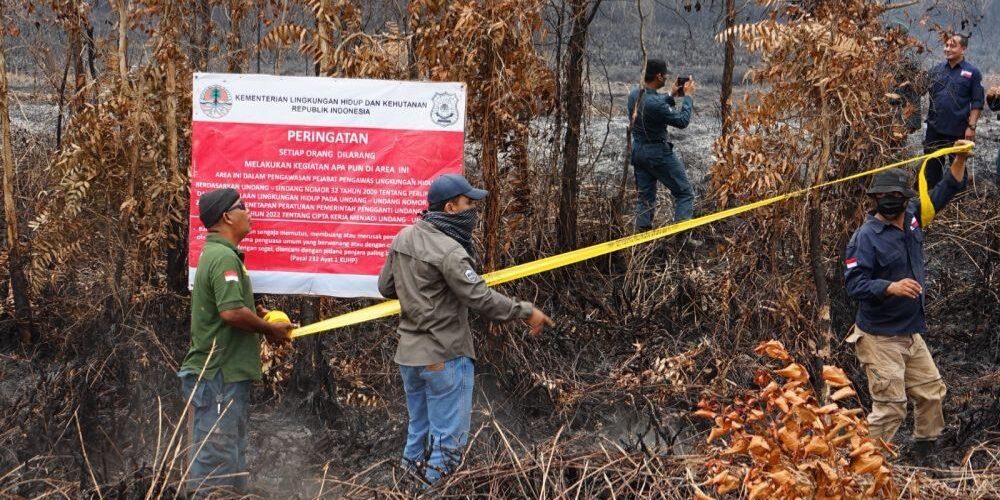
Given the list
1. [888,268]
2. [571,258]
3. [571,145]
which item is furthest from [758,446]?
[571,145]

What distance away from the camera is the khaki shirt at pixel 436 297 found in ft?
17.8

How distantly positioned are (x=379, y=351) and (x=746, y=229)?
110 inches

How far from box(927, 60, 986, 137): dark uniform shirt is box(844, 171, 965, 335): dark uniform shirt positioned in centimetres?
396

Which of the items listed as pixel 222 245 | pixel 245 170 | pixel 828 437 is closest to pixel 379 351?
pixel 245 170

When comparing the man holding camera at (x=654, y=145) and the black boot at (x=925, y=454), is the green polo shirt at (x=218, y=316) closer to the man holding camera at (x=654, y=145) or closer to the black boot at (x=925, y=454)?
the black boot at (x=925, y=454)

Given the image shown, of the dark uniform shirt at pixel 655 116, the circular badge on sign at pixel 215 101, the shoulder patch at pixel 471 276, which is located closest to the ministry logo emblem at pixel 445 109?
the circular badge on sign at pixel 215 101

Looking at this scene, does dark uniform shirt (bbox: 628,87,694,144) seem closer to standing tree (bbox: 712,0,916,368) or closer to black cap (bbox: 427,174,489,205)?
standing tree (bbox: 712,0,916,368)

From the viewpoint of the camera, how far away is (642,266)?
880cm

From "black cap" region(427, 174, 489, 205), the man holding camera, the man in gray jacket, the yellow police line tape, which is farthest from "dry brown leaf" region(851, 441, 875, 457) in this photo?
the man holding camera

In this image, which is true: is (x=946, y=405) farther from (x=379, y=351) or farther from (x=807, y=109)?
(x=379, y=351)

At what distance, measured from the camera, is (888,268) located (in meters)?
6.12

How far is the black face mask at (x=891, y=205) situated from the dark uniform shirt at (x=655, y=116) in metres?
3.15

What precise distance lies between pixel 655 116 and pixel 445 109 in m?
3.24

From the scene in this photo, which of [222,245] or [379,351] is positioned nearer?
[222,245]
